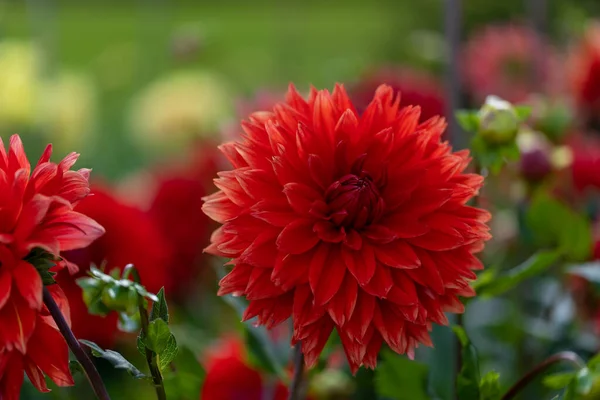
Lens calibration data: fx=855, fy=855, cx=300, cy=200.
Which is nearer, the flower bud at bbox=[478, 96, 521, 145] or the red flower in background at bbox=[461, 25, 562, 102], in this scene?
the flower bud at bbox=[478, 96, 521, 145]

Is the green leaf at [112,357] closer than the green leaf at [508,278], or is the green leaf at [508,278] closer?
the green leaf at [112,357]

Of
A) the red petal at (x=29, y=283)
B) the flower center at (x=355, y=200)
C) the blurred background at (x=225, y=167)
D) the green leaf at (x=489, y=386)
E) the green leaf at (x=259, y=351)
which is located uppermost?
the red petal at (x=29, y=283)

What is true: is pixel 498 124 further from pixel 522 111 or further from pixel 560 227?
pixel 560 227

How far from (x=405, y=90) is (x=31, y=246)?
762mm

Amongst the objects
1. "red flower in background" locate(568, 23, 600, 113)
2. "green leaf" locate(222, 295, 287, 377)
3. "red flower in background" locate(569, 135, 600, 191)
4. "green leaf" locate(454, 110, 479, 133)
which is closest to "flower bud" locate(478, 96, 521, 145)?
"green leaf" locate(454, 110, 479, 133)

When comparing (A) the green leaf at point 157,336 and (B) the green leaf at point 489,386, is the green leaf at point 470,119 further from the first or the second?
(A) the green leaf at point 157,336

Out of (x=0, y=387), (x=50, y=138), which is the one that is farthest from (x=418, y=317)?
(x=50, y=138)

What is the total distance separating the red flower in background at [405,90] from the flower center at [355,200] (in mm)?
514

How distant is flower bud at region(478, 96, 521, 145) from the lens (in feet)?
1.95

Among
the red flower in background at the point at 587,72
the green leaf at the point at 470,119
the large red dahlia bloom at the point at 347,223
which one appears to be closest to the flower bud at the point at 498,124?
the green leaf at the point at 470,119

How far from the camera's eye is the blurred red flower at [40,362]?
0.41 meters

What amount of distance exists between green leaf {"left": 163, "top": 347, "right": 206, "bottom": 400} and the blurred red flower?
0.57ft

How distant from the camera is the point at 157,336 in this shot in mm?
426

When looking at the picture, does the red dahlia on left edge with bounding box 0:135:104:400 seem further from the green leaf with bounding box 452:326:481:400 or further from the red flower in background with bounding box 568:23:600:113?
the red flower in background with bounding box 568:23:600:113
